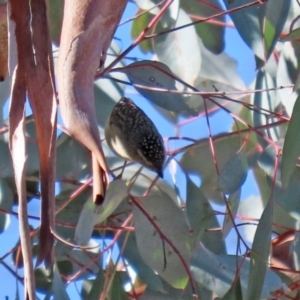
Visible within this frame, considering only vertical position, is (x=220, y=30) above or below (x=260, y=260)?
above

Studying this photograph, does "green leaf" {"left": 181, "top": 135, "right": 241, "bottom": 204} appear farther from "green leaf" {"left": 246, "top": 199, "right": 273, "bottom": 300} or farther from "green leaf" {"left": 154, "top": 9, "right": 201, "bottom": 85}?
"green leaf" {"left": 246, "top": 199, "right": 273, "bottom": 300}

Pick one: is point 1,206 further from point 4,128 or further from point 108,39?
point 108,39

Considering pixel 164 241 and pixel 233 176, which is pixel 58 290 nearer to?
pixel 164 241

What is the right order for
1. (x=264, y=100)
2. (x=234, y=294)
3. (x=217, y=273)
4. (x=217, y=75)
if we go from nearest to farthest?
(x=234, y=294), (x=217, y=273), (x=264, y=100), (x=217, y=75)

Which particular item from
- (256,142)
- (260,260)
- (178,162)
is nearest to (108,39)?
(260,260)

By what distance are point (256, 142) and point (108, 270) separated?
1.65 ft

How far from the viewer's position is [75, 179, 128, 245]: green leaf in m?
0.96

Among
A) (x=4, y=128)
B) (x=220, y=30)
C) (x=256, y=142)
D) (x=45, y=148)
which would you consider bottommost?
(x=45, y=148)

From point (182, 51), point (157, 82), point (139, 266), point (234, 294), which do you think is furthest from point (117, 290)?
point (182, 51)

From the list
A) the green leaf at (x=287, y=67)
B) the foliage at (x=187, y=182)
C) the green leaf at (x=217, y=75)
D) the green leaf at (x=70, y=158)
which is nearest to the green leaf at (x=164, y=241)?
the foliage at (x=187, y=182)

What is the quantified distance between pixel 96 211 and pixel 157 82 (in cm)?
31

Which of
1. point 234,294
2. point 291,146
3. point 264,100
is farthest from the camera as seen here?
point 264,100

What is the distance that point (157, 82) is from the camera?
46.8 inches

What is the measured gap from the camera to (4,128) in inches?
45.4
